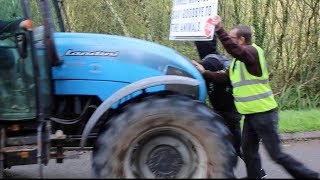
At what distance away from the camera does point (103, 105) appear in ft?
15.8

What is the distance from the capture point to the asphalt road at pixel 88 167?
6289 mm

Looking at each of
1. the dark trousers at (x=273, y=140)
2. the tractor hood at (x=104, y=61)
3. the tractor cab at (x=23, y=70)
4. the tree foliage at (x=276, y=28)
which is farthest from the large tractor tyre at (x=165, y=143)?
the tree foliage at (x=276, y=28)

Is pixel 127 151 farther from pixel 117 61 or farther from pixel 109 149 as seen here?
pixel 117 61

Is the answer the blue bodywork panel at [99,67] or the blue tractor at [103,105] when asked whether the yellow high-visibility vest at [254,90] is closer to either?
the blue tractor at [103,105]

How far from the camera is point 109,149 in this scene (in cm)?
461

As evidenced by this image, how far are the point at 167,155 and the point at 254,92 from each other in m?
1.18

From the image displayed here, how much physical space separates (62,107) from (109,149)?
924 mm

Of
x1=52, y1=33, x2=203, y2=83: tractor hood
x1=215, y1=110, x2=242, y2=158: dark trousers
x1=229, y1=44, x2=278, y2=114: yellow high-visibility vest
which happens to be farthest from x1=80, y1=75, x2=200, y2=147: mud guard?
x1=215, y1=110, x2=242, y2=158: dark trousers

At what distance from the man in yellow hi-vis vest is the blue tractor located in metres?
0.40

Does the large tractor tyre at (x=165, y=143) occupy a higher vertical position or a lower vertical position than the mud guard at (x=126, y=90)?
lower

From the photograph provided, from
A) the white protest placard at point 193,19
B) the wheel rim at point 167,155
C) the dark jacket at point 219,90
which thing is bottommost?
the wheel rim at point 167,155

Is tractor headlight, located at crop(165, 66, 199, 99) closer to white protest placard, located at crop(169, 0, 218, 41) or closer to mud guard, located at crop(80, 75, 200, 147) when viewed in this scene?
mud guard, located at crop(80, 75, 200, 147)

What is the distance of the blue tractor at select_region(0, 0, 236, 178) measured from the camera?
15.5 feet

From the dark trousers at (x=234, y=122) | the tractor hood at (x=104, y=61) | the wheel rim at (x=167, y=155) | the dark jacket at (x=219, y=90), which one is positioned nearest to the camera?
the wheel rim at (x=167, y=155)
